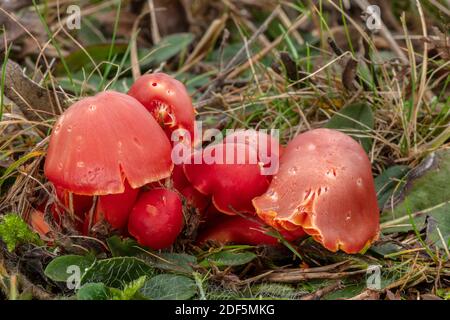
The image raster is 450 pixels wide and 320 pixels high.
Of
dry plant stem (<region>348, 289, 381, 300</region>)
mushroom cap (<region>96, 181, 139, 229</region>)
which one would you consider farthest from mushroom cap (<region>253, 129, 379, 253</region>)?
mushroom cap (<region>96, 181, 139, 229</region>)

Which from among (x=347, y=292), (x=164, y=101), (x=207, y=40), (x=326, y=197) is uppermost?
(x=164, y=101)

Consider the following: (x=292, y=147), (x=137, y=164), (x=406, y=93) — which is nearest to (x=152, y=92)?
(x=137, y=164)

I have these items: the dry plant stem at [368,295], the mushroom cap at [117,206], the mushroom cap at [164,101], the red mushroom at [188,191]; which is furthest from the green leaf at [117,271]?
the dry plant stem at [368,295]

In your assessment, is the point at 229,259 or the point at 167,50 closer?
the point at 229,259

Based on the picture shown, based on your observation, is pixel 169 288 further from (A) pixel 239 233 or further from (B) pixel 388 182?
(B) pixel 388 182

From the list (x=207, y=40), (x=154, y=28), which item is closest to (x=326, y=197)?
(x=207, y=40)

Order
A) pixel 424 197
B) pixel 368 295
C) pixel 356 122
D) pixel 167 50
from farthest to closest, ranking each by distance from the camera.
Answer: pixel 167 50 < pixel 356 122 < pixel 424 197 < pixel 368 295

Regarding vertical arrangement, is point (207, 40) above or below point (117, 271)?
below

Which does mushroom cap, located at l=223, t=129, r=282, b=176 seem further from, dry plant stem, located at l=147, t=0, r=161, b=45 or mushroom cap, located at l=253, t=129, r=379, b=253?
dry plant stem, located at l=147, t=0, r=161, b=45

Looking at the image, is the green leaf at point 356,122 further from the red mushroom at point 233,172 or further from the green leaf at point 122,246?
the green leaf at point 122,246
